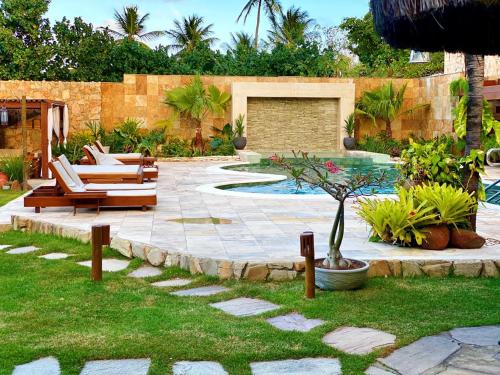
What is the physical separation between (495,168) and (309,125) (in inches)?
360

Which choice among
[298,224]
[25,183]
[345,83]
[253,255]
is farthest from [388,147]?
[253,255]

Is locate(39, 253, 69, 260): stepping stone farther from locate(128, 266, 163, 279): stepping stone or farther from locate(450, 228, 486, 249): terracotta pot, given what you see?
locate(450, 228, 486, 249): terracotta pot

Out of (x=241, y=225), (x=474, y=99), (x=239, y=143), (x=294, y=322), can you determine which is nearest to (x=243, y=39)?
(x=239, y=143)

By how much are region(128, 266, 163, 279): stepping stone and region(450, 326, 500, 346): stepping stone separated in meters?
3.11

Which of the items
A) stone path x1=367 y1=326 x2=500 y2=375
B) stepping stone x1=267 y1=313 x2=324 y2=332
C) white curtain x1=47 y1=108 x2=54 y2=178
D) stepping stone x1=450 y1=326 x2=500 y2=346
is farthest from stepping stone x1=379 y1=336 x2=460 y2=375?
white curtain x1=47 y1=108 x2=54 y2=178

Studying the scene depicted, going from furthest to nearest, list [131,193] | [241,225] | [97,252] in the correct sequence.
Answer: [131,193] → [241,225] → [97,252]

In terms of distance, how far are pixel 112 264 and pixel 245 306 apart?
2.15 m

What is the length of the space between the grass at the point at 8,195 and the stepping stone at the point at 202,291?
6.33 metres

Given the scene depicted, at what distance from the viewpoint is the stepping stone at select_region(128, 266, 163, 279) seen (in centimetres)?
667

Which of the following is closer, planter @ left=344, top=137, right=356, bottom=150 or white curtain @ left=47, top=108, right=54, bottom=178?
white curtain @ left=47, top=108, right=54, bottom=178

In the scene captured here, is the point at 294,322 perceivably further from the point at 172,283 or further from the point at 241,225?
the point at 241,225

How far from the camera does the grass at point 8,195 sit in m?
11.8

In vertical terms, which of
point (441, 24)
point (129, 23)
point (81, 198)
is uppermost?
point (129, 23)

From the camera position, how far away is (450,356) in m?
4.25
